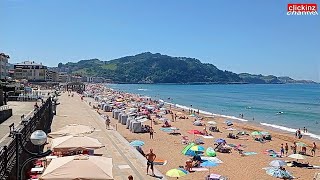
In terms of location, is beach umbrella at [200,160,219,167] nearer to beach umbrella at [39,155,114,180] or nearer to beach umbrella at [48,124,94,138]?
beach umbrella at [48,124,94,138]

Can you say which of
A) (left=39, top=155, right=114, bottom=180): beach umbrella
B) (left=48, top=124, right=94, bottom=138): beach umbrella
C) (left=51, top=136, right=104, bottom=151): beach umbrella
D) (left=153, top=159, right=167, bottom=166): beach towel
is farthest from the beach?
(left=39, top=155, right=114, bottom=180): beach umbrella

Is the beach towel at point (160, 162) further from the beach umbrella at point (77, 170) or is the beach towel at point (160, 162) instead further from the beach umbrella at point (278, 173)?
the beach umbrella at point (77, 170)

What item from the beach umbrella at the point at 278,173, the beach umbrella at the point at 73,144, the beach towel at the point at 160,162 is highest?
the beach umbrella at the point at 73,144

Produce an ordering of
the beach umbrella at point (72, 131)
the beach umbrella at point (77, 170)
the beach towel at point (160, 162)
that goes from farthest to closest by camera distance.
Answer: the beach towel at point (160, 162), the beach umbrella at point (72, 131), the beach umbrella at point (77, 170)

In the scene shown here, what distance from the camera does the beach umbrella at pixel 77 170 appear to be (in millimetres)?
9281

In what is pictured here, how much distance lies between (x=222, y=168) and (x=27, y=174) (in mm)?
10709

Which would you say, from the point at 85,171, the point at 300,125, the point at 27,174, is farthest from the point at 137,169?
the point at 300,125

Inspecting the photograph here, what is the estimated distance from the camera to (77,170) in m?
9.45

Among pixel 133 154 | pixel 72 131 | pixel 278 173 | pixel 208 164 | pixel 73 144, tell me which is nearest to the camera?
pixel 73 144

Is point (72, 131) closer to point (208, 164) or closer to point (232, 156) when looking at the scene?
point (208, 164)

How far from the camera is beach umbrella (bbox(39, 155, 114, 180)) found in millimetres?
9281

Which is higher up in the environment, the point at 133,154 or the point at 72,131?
the point at 72,131

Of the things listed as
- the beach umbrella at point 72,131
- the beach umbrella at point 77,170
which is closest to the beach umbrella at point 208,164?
the beach umbrella at point 72,131

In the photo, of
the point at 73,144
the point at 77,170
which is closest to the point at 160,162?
the point at 73,144
